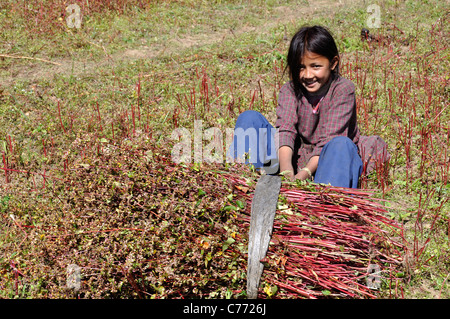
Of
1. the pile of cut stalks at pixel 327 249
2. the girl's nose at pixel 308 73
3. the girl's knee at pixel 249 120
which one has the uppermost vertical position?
the girl's nose at pixel 308 73

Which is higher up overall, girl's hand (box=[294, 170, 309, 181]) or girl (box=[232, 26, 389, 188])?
girl (box=[232, 26, 389, 188])

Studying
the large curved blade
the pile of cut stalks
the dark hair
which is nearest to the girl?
the dark hair

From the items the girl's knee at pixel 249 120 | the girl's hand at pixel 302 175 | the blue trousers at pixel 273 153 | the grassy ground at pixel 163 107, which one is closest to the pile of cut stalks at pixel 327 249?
the grassy ground at pixel 163 107

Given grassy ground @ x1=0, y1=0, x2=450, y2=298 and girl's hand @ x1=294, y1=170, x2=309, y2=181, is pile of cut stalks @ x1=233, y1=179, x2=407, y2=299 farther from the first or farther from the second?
girl's hand @ x1=294, y1=170, x2=309, y2=181

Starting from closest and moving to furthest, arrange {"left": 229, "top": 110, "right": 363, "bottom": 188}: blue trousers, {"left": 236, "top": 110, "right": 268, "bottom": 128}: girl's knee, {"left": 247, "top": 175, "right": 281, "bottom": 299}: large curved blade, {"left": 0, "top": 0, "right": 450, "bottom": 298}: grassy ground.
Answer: {"left": 247, "top": 175, "right": 281, "bottom": 299}: large curved blade < {"left": 0, "top": 0, "right": 450, "bottom": 298}: grassy ground < {"left": 229, "top": 110, "right": 363, "bottom": 188}: blue trousers < {"left": 236, "top": 110, "right": 268, "bottom": 128}: girl's knee

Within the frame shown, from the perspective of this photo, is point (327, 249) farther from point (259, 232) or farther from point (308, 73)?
point (308, 73)

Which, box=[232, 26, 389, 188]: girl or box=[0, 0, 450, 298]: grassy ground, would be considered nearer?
box=[0, 0, 450, 298]: grassy ground

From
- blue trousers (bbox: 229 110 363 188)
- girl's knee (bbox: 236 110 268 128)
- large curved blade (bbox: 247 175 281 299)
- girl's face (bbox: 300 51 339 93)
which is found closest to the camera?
large curved blade (bbox: 247 175 281 299)

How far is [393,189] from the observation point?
3744 mm

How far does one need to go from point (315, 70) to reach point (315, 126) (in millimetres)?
466

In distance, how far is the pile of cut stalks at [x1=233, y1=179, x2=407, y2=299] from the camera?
2.50 meters

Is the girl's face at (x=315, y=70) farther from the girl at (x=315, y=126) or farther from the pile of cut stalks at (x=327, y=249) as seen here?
the pile of cut stalks at (x=327, y=249)

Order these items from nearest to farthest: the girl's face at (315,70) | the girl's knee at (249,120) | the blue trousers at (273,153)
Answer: the blue trousers at (273,153), the girl's face at (315,70), the girl's knee at (249,120)

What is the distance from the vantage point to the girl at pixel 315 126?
3197mm
